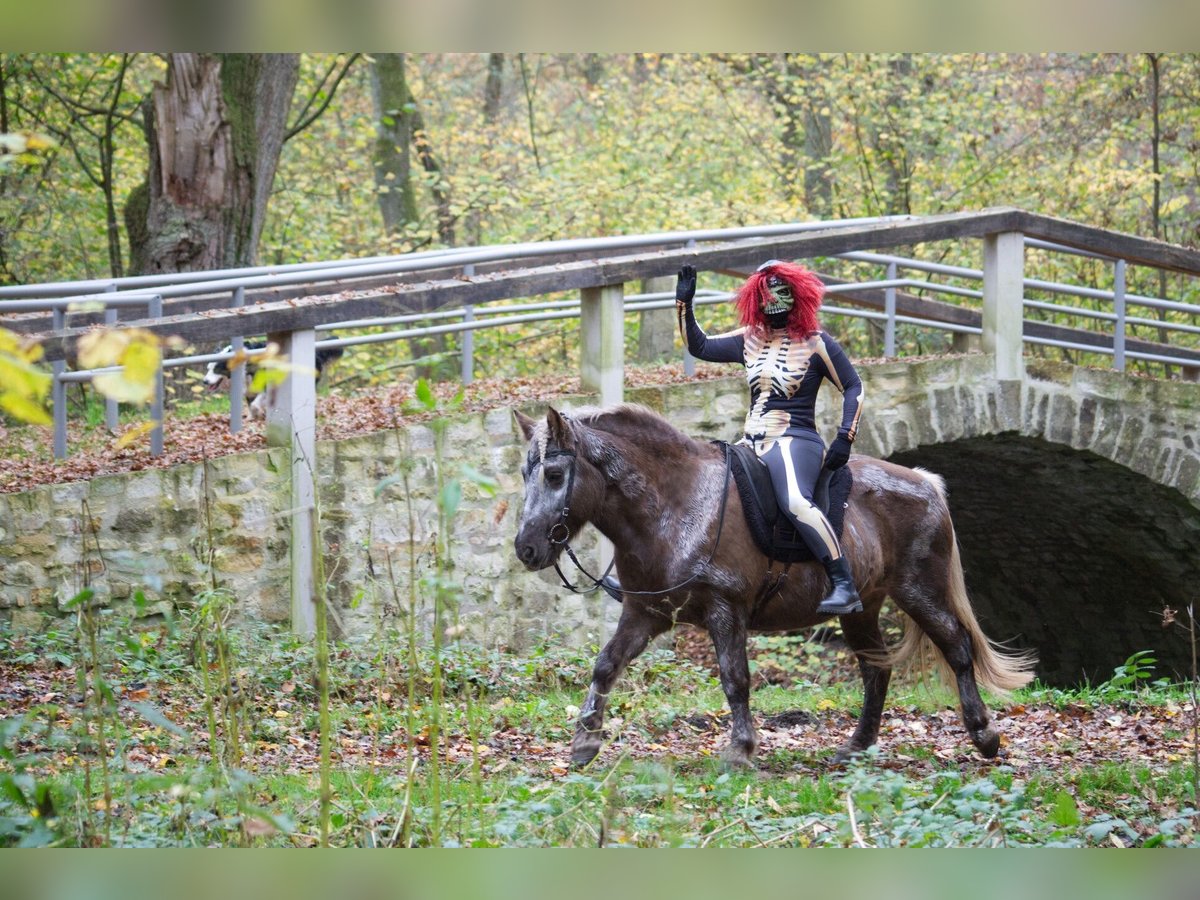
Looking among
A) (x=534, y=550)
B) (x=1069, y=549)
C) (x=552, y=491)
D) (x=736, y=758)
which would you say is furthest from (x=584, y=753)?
(x=1069, y=549)

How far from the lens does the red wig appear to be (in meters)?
6.86

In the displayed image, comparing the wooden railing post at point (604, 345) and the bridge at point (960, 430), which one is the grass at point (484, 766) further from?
the wooden railing post at point (604, 345)

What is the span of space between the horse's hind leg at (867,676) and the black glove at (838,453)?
1.11 metres

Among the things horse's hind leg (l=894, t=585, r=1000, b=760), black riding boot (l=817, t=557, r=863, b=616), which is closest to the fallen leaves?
black riding boot (l=817, t=557, r=863, b=616)

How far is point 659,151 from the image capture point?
23.4m

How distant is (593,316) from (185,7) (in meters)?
7.94

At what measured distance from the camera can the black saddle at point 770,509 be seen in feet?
22.5

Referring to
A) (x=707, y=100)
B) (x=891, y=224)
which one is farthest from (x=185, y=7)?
(x=707, y=100)

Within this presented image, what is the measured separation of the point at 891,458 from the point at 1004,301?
196cm

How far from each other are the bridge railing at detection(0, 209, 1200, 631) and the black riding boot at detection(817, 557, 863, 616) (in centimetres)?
290

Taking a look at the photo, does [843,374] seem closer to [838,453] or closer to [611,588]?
[838,453]

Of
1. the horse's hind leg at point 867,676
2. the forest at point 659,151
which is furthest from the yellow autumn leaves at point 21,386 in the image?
the forest at point 659,151

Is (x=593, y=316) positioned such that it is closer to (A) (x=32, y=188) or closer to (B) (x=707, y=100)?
(A) (x=32, y=188)

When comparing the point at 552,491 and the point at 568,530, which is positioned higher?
the point at 552,491
